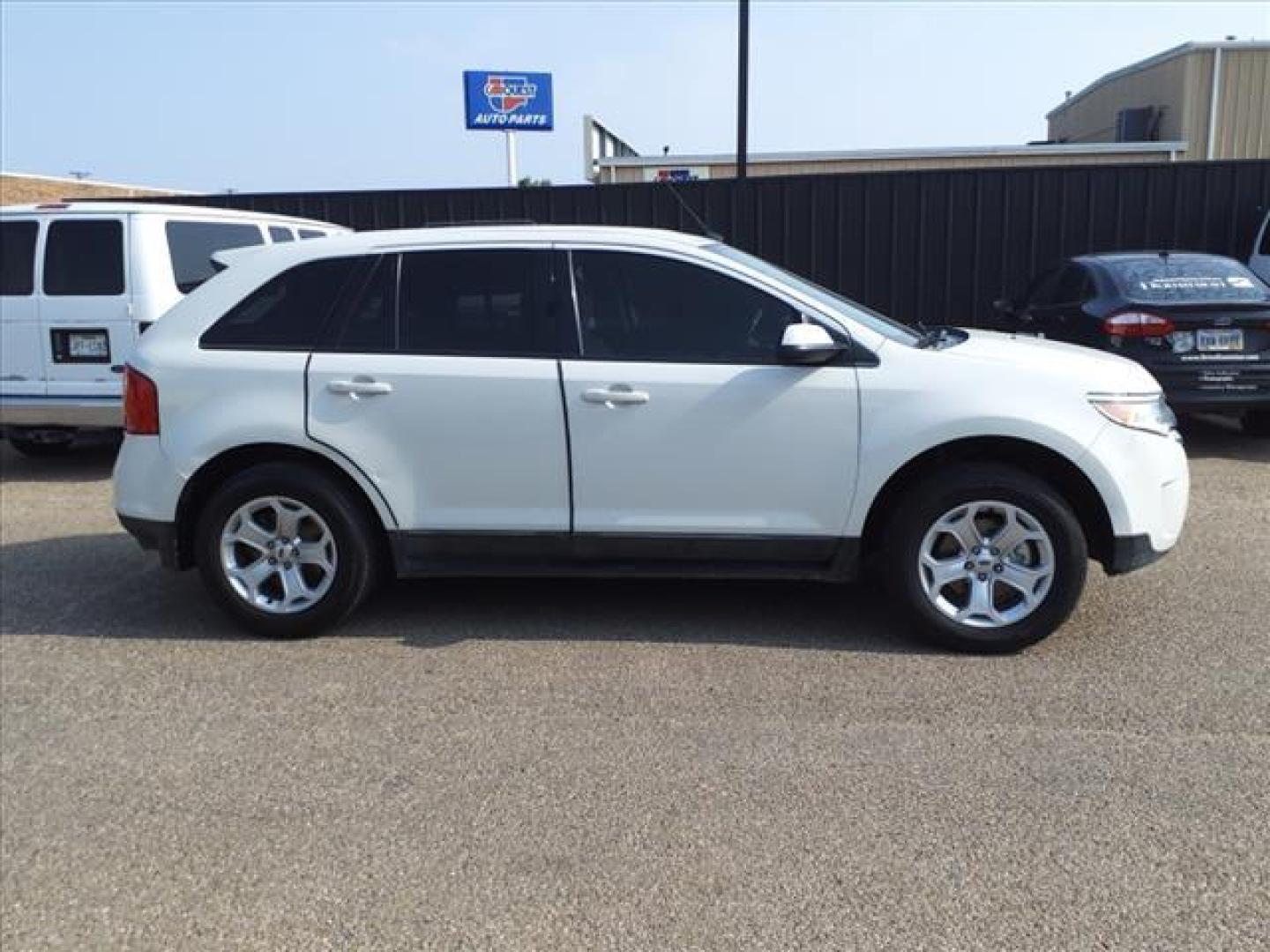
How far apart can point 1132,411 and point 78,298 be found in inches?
289

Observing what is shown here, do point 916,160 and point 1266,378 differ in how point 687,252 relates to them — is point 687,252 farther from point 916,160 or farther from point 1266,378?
point 916,160

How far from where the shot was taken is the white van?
8.23 metres

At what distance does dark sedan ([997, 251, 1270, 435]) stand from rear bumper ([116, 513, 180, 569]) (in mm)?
6472

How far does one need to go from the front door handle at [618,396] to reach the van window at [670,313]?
Answer: 144 millimetres

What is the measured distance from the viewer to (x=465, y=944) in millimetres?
2707

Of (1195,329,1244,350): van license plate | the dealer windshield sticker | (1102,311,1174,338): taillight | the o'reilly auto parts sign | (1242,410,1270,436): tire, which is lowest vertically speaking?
(1242,410,1270,436): tire

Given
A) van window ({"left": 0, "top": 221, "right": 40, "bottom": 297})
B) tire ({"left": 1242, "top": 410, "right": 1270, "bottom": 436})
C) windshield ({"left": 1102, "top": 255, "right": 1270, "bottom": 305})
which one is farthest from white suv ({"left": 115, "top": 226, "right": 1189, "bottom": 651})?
tire ({"left": 1242, "top": 410, "right": 1270, "bottom": 436})

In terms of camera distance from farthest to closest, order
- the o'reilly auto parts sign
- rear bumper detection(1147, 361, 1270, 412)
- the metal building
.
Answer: the metal building
the o'reilly auto parts sign
rear bumper detection(1147, 361, 1270, 412)

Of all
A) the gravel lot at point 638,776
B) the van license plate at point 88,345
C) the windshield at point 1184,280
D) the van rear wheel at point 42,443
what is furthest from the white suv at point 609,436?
the van rear wheel at point 42,443

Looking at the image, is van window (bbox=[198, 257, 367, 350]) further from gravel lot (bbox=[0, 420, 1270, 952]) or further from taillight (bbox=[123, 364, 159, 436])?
gravel lot (bbox=[0, 420, 1270, 952])

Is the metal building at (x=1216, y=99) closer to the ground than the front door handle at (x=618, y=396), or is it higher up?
higher up

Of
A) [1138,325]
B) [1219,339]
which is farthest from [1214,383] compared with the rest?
[1138,325]

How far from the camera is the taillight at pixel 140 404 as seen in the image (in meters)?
4.84

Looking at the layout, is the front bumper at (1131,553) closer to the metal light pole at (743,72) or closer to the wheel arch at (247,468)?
the wheel arch at (247,468)
